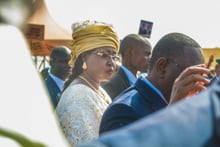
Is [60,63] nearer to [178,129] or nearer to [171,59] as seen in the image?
[171,59]

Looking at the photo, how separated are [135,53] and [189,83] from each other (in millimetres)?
2973

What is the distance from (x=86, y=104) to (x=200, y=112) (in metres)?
2.80

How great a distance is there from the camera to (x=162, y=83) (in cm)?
312

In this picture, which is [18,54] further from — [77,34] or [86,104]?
[77,34]

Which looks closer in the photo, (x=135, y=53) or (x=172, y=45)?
(x=172, y=45)

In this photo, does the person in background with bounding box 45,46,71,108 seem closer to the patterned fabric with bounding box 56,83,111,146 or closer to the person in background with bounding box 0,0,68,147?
the patterned fabric with bounding box 56,83,111,146

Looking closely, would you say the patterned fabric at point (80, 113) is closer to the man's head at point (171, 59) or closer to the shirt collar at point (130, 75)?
the man's head at point (171, 59)

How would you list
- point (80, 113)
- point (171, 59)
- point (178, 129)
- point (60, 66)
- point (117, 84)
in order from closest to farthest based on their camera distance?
→ point (178, 129) < point (171, 59) < point (80, 113) < point (117, 84) < point (60, 66)

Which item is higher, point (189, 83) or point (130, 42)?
point (189, 83)

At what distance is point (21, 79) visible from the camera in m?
0.50

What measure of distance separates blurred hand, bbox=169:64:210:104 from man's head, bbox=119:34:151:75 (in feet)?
9.35

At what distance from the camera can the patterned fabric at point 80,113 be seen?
11.2ft

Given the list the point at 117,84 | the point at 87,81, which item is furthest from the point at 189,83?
the point at 117,84

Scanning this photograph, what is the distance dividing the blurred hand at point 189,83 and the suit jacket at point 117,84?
2.31m
